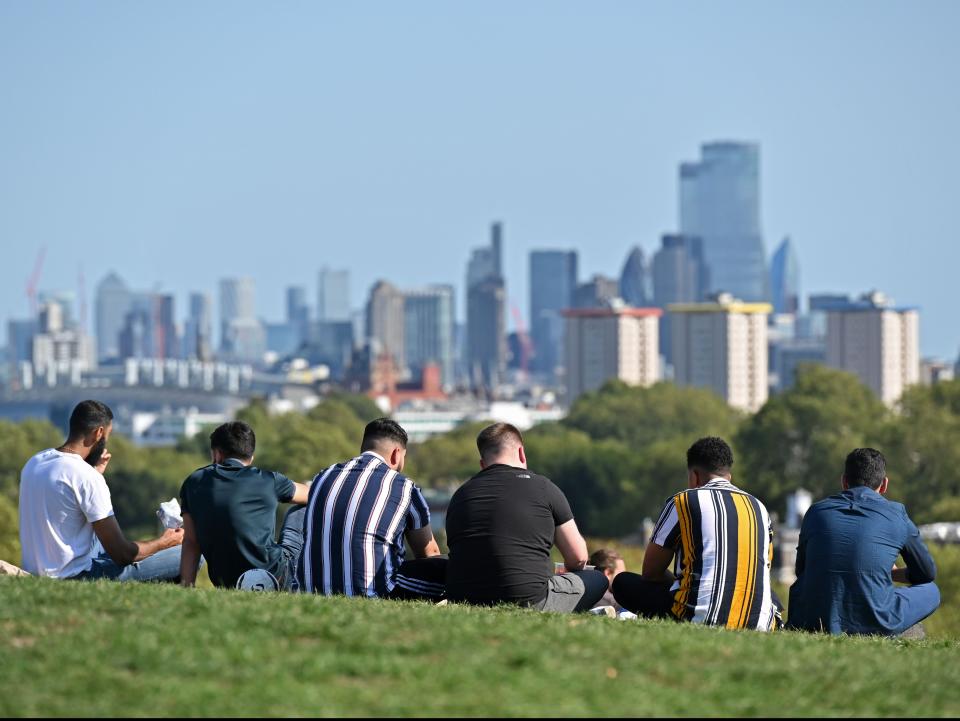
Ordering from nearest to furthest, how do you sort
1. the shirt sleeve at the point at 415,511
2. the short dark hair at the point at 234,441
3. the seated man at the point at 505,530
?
the seated man at the point at 505,530, the shirt sleeve at the point at 415,511, the short dark hair at the point at 234,441

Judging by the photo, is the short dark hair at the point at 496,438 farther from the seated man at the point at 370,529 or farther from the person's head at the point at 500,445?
Answer: the seated man at the point at 370,529

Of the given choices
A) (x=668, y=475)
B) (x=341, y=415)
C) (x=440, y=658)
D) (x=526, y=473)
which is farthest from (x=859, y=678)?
(x=341, y=415)

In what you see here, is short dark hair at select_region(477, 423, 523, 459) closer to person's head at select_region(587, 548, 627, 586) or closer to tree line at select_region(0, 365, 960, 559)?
person's head at select_region(587, 548, 627, 586)

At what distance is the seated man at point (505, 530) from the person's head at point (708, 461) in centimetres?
85

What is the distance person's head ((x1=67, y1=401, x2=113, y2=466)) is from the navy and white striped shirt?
4.99ft

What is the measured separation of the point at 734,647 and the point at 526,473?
2395 mm

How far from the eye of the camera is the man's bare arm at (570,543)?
42.0 ft

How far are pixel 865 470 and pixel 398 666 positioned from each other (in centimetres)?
460

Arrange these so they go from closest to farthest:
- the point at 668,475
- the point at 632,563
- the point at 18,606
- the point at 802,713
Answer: the point at 802,713, the point at 18,606, the point at 632,563, the point at 668,475

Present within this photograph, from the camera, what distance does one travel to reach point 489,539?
1255cm

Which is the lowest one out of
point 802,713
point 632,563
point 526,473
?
point 632,563

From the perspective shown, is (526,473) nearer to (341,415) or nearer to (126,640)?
(126,640)

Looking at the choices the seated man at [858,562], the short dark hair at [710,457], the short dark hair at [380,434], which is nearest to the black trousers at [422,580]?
the short dark hair at [380,434]

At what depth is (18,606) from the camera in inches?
431
